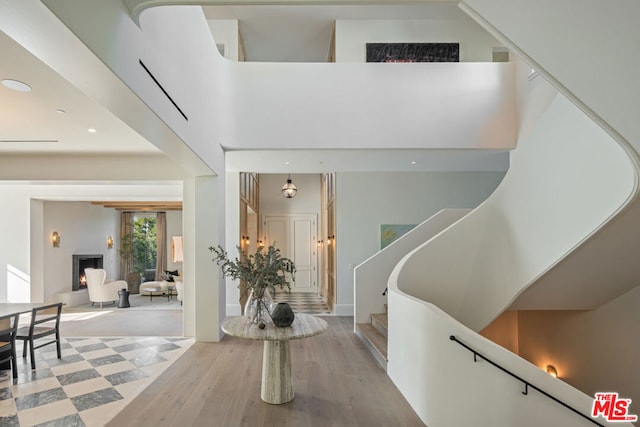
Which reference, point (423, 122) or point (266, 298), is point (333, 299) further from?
point (266, 298)

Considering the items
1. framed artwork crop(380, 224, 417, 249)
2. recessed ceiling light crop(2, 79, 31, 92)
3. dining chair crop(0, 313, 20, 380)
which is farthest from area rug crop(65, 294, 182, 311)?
recessed ceiling light crop(2, 79, 31, 92)

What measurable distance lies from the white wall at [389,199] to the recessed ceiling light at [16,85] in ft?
18.8

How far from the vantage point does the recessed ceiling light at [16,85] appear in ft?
10.9

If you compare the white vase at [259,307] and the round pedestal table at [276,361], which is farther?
the white vase at [259,307]

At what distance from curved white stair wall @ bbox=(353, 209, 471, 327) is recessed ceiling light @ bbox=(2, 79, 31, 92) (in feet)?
16.8

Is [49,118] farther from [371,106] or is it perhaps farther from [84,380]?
[371,106]

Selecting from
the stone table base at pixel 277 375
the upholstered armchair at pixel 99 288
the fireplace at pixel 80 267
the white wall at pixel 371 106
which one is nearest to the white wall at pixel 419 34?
the white wall at pixel 371 106

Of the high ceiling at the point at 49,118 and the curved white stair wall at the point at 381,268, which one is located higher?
the high ceiling at the point at 49,118

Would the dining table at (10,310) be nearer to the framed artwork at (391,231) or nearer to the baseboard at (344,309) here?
the baseboard at (344,309)

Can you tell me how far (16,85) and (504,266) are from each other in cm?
544

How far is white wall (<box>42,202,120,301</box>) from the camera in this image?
9430mm

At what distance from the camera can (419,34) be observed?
719 cm

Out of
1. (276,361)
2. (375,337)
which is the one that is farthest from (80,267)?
(276,361)

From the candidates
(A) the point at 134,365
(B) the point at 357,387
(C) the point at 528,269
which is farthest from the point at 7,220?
(C) the point at 528,269
